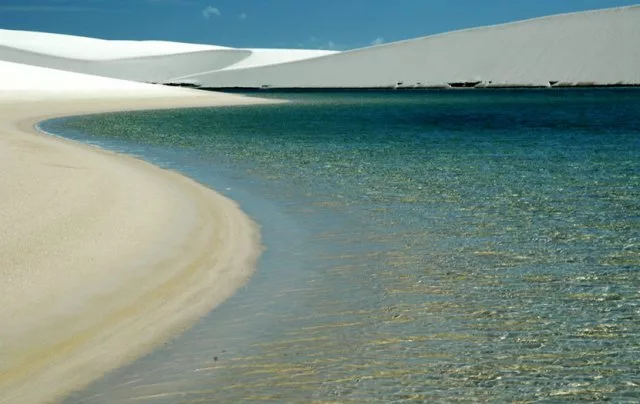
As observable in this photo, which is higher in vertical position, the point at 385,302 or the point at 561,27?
the point at 561,27

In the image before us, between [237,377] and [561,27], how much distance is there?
148 metres

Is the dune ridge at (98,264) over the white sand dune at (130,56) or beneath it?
beneath

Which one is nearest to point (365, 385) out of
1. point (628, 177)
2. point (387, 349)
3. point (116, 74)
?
point (387, 349)

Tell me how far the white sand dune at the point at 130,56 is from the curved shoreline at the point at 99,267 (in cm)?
15174

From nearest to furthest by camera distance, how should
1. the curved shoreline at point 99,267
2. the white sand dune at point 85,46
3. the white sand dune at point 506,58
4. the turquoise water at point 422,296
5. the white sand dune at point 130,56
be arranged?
the turquoise water at point 422,296 < the curved shoreline at point 99,267 < the white sand dune at point 506,58 < the white sand dune at point 130,56 < the white sand dune at point 85,46

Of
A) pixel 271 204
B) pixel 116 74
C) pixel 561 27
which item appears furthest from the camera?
pixel 116 74

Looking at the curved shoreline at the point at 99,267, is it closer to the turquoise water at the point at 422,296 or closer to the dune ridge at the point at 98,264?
the dune ridge at the point at 98,264

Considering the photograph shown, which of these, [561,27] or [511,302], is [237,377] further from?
[561,27]

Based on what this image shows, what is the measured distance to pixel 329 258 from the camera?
351 inches

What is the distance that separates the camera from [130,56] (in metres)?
174

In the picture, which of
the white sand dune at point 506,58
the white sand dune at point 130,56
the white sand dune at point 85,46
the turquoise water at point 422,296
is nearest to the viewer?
the turquoise water at point 422,296

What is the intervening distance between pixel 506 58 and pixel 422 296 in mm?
142787

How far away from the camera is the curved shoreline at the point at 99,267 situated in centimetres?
580

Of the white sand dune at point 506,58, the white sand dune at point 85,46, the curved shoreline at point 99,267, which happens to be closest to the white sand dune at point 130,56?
the white sand dune at point 85,46
